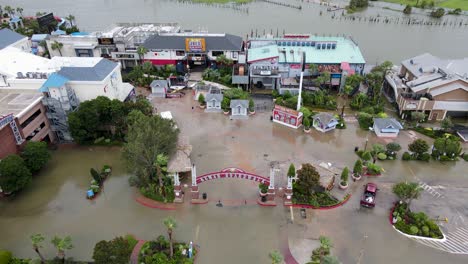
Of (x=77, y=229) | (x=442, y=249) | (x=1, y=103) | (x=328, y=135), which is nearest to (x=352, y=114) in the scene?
(x=328, y=135)

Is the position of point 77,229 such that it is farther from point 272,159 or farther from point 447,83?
point 447,83

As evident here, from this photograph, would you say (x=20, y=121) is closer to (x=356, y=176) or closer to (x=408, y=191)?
(x=356, y=176)

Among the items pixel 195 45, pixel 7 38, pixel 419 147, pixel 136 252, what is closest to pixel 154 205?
pixel 136 252

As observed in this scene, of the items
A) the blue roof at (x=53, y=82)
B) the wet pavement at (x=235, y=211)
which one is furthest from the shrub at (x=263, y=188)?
the blue roof at (x=53, y=82)

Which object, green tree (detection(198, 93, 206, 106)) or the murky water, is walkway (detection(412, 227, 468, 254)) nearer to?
green tree (detection(198, 93, 206, 106))

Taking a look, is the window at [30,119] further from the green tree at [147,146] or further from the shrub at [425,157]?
the shrub at [425,157]

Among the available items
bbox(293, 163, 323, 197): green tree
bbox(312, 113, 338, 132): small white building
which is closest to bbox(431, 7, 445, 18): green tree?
bbox(312, 113, 338, 132): small white building
